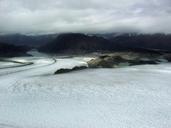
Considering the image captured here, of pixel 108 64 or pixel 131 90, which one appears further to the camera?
pixel 108 64

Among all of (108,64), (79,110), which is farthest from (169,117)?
(108,64)

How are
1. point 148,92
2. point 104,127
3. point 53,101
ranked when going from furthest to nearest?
point 148,92
point 53,101
point 104,127

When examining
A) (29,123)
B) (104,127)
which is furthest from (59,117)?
(104,127)

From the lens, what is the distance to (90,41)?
183 meters

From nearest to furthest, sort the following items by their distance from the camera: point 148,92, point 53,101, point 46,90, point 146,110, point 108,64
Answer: point 146,110
point 53,101
point 148,92
point 46,90
point 108,64

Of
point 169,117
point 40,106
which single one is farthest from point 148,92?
point 40,106

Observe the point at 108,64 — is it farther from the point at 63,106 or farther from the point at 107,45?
the point at 107,45

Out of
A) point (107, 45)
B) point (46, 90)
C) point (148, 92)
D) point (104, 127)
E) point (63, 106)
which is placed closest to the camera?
point (104, 127)

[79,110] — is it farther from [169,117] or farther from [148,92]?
[148,92]

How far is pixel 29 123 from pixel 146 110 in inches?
232

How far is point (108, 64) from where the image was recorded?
135 feet

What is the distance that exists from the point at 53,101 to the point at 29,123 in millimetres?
4554

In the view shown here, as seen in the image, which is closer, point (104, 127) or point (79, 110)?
point (104, 127)

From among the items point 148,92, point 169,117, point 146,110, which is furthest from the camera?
point 148,92
